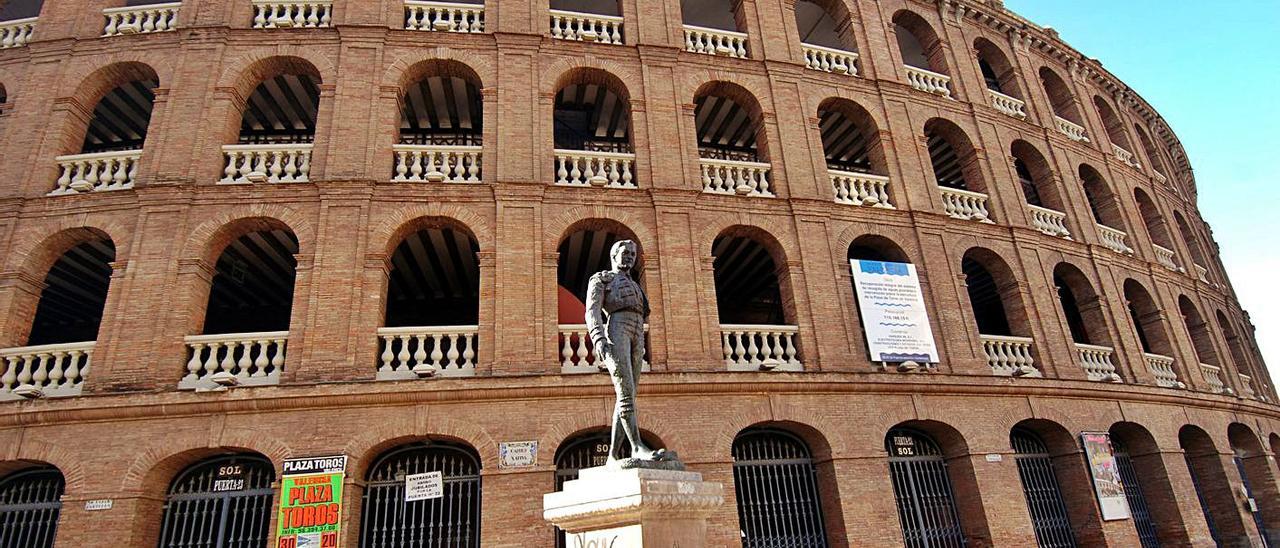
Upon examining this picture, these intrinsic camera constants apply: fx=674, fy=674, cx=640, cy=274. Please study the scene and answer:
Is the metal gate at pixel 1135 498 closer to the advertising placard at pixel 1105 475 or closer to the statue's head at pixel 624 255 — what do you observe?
the advertising placard at pixel 1105 475

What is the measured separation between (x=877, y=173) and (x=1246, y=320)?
1626cm

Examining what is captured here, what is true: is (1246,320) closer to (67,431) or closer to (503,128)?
(503,128)

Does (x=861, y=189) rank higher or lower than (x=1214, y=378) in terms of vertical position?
higher

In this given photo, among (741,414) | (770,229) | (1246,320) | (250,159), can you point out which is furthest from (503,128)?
(1246,320)

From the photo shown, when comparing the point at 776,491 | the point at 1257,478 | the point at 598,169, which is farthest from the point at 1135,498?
the point at 598,169

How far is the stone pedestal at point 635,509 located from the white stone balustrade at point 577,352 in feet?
16.3

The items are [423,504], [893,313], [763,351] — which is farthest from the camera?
[893,313]

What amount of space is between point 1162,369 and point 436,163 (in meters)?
16.6

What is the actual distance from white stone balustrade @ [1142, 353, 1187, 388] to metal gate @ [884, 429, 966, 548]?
21.3 feet

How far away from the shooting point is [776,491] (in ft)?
36.4

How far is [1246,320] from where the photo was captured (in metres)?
21.5

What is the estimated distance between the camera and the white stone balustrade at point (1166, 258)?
58.5ft

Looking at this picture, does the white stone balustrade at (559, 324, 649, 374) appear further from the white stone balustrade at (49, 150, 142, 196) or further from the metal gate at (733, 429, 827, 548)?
the white stone balustrade at (49, 150, 142, 196)

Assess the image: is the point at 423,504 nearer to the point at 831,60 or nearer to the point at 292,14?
the point at 292,14
